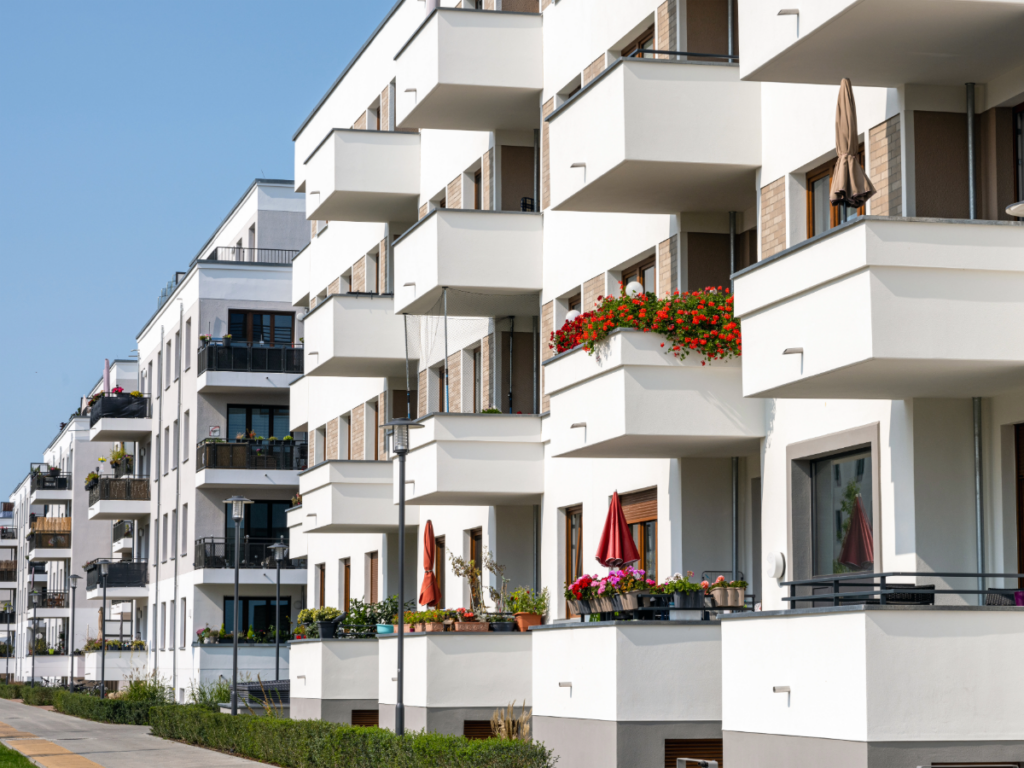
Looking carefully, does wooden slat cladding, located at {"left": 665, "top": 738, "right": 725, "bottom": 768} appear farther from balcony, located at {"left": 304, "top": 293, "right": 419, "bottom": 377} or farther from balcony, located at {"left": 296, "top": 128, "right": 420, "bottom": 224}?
balcony, located at {"left": 296, "top": 128, "right": 420, "bottom": 224}

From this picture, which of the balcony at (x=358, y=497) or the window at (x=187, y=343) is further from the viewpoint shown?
the window at (x=187, y=343)

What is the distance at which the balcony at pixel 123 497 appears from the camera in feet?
198

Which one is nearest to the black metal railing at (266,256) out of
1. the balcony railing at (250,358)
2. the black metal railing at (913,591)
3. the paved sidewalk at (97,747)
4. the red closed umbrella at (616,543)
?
the balcony railing at (250,358)

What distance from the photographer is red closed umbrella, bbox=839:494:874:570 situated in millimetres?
14852

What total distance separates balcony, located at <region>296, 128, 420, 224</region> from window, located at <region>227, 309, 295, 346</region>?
24.2m

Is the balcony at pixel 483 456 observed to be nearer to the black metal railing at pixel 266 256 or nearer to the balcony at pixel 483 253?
the balcony at pixel 483 253

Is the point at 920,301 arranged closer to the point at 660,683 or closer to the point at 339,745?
the point at 660,683

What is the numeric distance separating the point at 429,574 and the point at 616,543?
28.9 feet

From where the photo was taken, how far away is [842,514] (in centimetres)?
1551

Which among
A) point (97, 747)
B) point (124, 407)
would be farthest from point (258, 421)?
point (97, 747)

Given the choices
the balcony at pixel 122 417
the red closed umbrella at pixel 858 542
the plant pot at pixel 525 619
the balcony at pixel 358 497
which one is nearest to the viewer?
the red closed umbrella at pixel 858 542

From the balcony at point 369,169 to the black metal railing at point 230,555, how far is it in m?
23.3

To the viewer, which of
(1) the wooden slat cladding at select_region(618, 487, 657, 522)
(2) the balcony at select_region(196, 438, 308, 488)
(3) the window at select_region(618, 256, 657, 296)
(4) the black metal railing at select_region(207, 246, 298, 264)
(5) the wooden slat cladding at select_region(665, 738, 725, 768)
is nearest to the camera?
(5) the wooden slat cladding at select_region(665, 738, 725, 768)

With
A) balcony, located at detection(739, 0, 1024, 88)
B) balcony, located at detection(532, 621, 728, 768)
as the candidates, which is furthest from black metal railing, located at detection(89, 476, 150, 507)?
balcony, located at detection(739, 0, 1024, 88)
